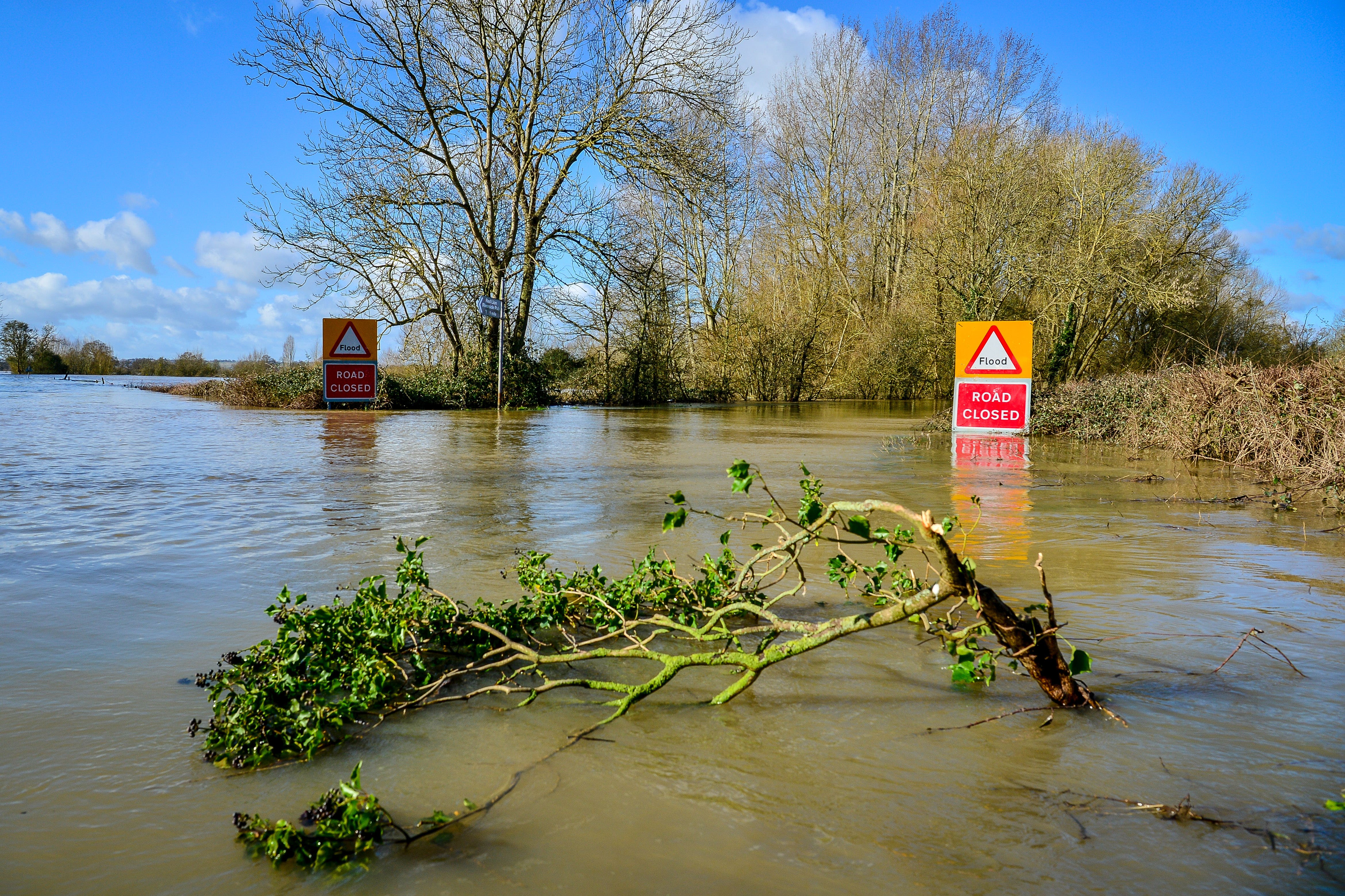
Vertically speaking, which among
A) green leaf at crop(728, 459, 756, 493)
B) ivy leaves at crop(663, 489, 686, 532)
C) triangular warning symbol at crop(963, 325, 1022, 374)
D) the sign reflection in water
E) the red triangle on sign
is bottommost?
the sign reflection in water

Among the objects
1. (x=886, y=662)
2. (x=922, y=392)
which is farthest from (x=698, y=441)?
(x=922, y=392)

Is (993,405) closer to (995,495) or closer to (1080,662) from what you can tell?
(995,495)

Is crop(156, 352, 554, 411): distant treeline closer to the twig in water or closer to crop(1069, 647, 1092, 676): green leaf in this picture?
the twig in water

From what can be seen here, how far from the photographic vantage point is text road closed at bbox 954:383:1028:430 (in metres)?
13.5

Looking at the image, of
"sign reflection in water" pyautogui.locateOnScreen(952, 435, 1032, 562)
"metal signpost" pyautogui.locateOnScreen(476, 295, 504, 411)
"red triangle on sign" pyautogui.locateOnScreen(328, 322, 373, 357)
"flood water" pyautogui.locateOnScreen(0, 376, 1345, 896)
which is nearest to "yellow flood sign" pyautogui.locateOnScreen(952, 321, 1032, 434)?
"sign reflection in water" pyautogui.locateOnScreen(952, 435, 1032, 562)

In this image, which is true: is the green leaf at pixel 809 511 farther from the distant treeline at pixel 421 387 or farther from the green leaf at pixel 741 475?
the distant treeline at pixel 421 387

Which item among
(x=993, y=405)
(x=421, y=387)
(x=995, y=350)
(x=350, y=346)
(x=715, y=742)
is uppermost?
(x=350, y=346)

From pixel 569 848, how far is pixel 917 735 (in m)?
1.32

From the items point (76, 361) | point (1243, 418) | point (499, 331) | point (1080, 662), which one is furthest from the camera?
point (76, 361)

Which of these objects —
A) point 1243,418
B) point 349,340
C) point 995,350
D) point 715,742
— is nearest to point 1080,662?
point 715,742

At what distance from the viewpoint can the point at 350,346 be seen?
22125 mm

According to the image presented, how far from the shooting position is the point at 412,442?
523 inches

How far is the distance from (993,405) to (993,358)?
0.85 m

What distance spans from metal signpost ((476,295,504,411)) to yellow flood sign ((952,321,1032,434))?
12.0m
